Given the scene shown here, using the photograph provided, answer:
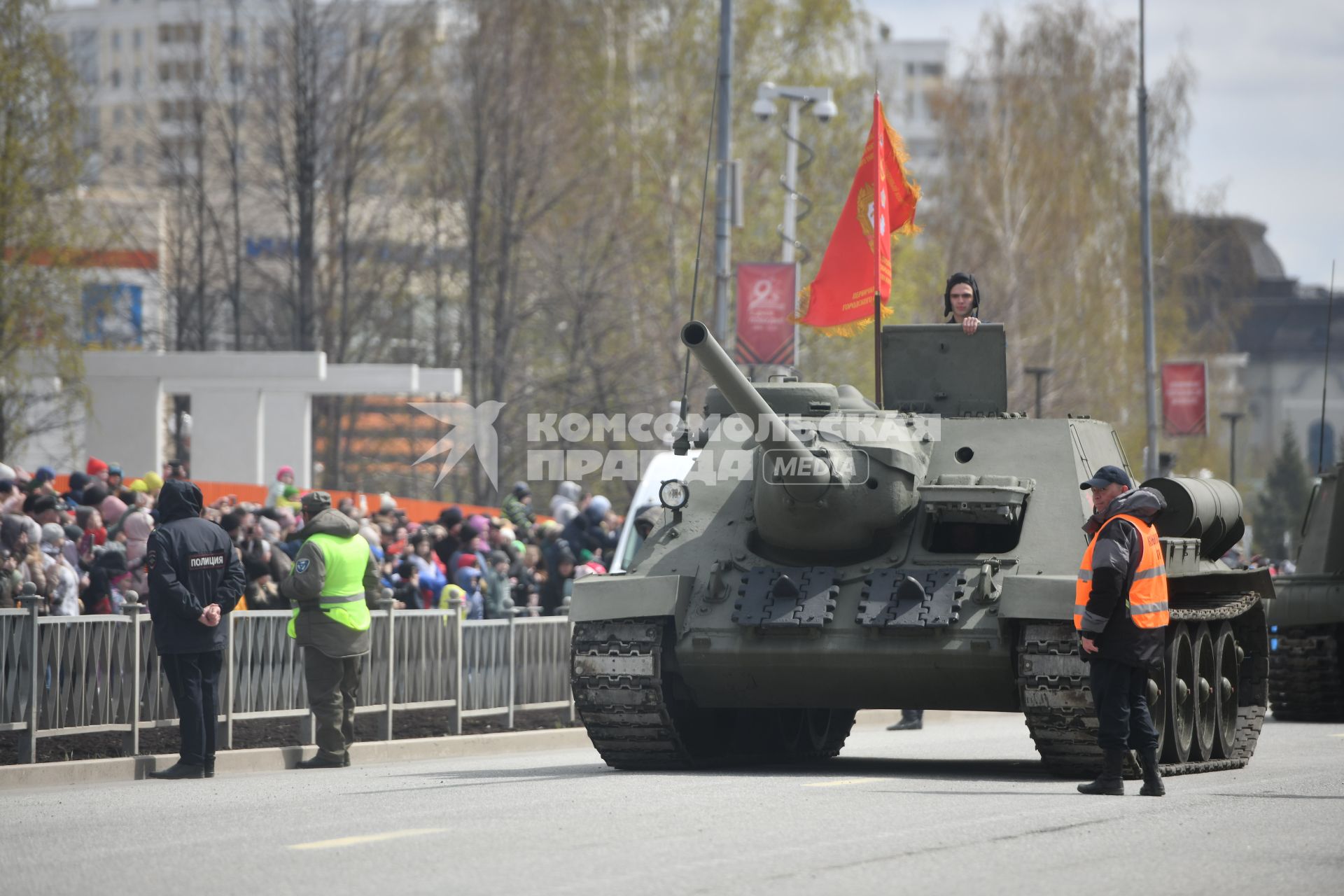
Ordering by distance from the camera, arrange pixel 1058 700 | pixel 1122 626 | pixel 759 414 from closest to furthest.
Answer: pixel 1122 626, pixel 1058 700, pixel 759 414

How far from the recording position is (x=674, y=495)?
14000 mm

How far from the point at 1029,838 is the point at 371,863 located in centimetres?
293

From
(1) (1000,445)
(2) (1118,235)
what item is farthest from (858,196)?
(2) (1118,235)

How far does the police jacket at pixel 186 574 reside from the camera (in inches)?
530

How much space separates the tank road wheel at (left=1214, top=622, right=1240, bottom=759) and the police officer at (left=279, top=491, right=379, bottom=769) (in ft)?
19.0

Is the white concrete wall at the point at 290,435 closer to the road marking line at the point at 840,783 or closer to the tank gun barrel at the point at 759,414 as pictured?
the tank gun barrel at the point at 759,414

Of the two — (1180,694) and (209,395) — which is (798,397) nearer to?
(1180,694)

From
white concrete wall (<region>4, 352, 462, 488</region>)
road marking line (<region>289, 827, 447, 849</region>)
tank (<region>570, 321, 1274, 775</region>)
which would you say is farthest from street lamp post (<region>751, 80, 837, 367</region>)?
road marking line (<region>289, 827, 447, 849</region>)

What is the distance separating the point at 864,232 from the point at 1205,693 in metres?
6.07

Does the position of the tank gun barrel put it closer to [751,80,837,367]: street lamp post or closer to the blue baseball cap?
the blue baseball cap

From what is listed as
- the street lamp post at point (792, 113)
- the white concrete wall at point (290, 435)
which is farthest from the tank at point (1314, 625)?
the white concrete wall at point (290, 435)

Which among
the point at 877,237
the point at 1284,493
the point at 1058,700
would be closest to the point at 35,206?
the point at 877,237

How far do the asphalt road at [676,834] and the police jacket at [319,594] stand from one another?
4.50 ft

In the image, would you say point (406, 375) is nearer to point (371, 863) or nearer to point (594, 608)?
point (594, 608)
